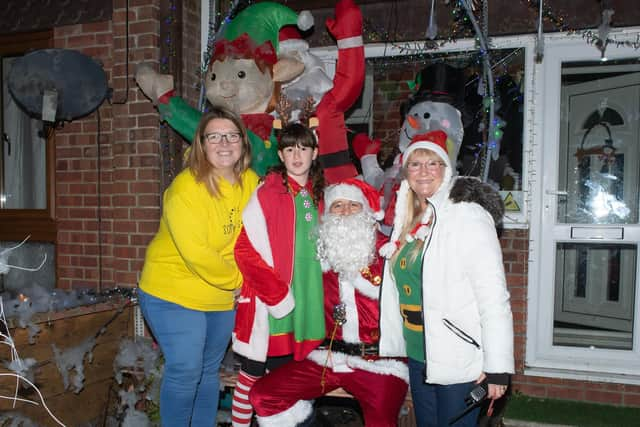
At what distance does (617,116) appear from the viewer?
3906 millimetres

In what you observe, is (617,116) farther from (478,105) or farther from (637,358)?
(637,358)

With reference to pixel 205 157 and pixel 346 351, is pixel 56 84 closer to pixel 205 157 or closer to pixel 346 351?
pixel 205 157

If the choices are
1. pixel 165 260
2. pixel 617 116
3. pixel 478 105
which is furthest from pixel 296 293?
pixel 617 116

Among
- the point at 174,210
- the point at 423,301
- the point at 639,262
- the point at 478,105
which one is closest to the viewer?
the point at 423,301

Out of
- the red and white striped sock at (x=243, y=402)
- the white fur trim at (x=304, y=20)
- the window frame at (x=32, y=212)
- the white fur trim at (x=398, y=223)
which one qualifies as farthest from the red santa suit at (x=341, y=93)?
the window frame at (x=32, y=212)

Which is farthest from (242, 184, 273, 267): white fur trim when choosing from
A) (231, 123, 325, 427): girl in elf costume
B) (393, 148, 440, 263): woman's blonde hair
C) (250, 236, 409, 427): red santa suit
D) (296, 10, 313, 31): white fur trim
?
(296, 10, 313, 31): white fur trim

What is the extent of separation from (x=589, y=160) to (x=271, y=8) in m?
2.53

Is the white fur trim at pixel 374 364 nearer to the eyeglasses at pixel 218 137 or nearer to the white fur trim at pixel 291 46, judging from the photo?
the eyeglasses at pixel 218 137

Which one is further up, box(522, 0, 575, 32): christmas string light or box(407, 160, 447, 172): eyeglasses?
box(522, 0, 575, 32): christmas string light

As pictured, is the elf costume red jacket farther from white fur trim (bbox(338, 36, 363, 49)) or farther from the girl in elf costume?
white fur trim (bbox(338, 36, 363, 49))

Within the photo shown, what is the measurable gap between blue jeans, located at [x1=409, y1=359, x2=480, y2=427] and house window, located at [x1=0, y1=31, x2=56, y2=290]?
325cm

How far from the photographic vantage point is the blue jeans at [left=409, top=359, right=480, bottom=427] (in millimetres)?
2195

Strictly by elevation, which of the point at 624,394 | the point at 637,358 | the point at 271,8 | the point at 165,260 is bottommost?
the point at 624,394

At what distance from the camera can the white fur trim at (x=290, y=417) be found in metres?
2.55
